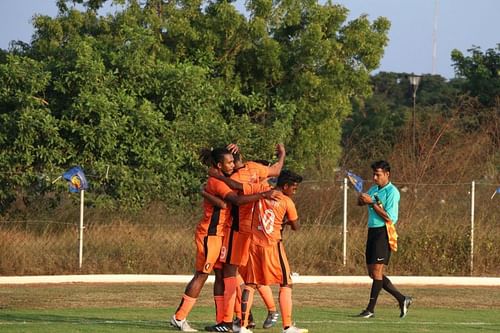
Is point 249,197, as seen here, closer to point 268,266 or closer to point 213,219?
point 213,219

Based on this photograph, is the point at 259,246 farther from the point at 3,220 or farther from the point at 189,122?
the point at 189,122

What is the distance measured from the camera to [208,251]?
11.9 meters

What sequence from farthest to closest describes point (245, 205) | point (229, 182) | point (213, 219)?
point (213, 219) < point (245, 205) < point (229, 182)

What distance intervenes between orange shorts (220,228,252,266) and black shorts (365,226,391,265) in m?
2.88

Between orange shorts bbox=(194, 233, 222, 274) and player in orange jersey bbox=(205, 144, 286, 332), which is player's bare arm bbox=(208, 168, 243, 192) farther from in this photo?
orange shorts bbox=(194, 233, 222, 274)

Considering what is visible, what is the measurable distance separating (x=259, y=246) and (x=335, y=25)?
22.9m

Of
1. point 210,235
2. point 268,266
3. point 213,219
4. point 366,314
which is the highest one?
point 213,219

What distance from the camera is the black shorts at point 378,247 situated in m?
14.4

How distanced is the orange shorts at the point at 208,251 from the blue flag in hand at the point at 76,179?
9257 millimetres

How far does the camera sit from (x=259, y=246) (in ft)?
39.2

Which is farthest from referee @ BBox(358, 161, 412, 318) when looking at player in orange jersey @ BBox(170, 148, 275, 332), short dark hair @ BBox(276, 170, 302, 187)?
player in orange jersey @ BBox(170, 148, 275, 332)

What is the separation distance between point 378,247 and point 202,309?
2.64 meters

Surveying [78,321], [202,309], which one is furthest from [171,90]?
[78,321]

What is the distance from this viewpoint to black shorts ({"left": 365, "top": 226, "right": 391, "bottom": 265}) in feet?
47.1
